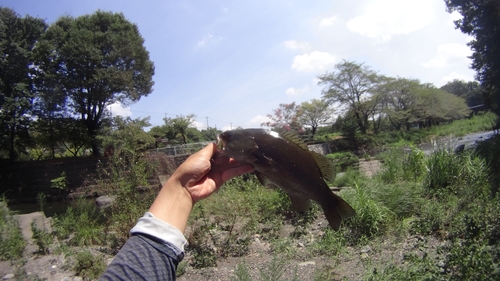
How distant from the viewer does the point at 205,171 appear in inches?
60.9

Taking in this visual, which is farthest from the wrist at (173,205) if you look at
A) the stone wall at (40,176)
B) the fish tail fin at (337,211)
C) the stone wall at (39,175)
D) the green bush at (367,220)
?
the stone wall at (39,175)

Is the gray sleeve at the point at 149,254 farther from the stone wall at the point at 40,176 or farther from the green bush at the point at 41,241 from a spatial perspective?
the stone wall at the point at 40,176

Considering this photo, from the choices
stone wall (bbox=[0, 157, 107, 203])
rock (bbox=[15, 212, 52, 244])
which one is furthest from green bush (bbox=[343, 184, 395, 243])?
stone wall (bbox=[0, 157, 107, 203])

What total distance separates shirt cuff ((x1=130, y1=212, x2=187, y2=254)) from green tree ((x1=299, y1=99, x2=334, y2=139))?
3713 cm

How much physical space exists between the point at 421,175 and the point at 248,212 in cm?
440

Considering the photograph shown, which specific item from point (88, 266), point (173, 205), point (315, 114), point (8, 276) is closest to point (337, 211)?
point (173, 205)

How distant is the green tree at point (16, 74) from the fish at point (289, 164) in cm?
2502

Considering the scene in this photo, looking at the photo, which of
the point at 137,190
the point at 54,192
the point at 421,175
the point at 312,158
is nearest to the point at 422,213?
the point at 421,175

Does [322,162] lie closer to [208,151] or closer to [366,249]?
[208,151]

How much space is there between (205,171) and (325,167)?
589mm

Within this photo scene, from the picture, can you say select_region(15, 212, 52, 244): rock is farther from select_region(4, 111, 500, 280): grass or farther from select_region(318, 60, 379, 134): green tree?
select_region(318, 60, 379, 134): green tree

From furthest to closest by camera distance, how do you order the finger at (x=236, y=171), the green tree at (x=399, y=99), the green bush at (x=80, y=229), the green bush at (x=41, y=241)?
the green tree at (x=399, y=99), the green bush at (x=80, y=229), the green bush at (x=41, y=241), the finger at (x=236, y=171)

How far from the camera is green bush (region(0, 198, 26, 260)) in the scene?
585cm

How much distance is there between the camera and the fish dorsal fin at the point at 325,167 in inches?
62.1
